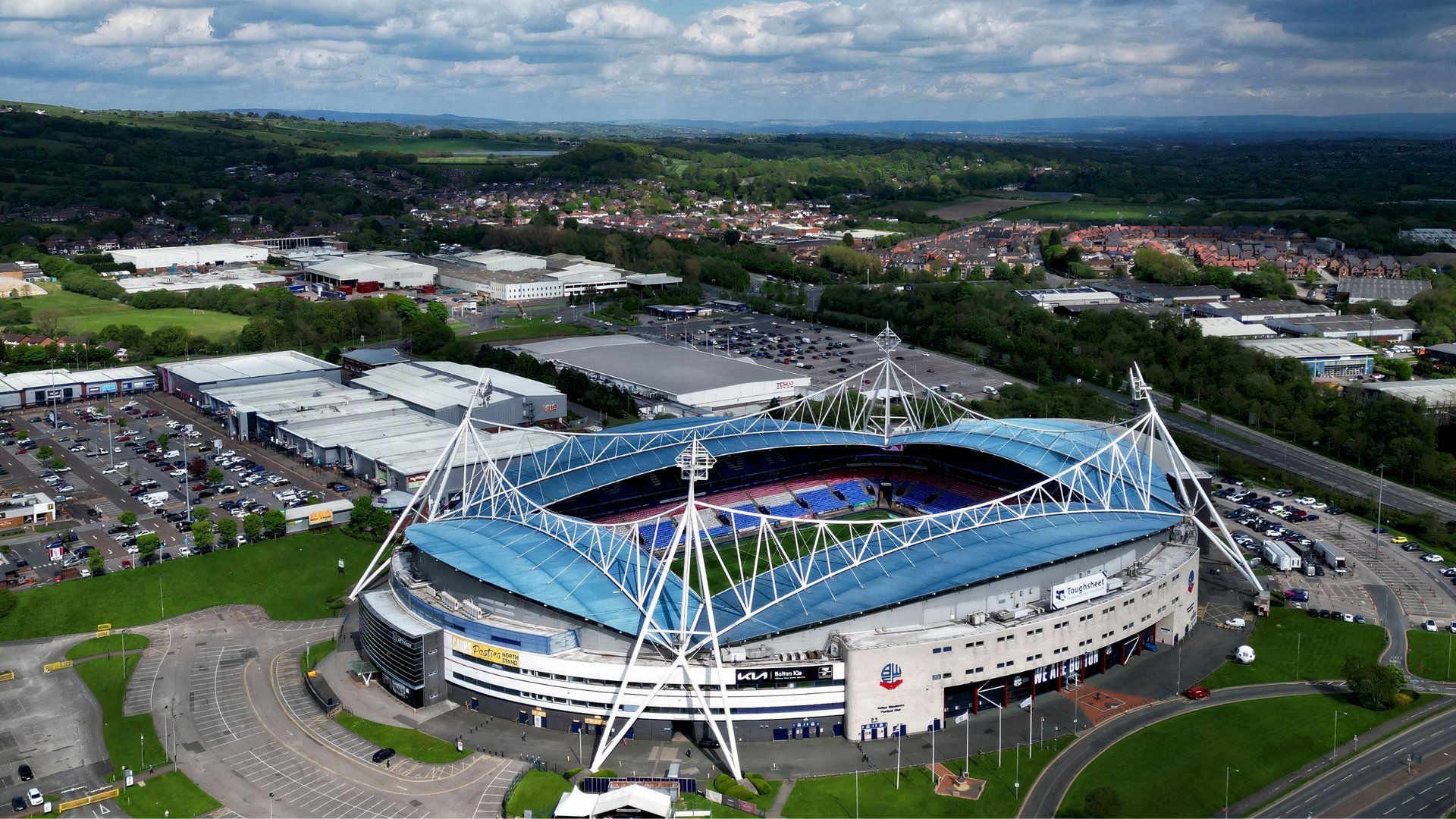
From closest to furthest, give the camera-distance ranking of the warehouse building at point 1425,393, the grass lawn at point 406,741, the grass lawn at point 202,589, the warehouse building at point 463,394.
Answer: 1. the grass lawn at point 406,741
2. the grass lawn at point 202,589
3. the warehouse building at point 463,394
4. the warehouse building at point 1425,393

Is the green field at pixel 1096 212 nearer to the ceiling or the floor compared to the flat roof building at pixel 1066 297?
nearer to the ceiling

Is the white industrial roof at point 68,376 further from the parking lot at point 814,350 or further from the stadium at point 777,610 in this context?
the stadium at point 777,610

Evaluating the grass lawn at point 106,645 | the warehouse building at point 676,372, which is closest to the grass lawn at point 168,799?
the grass lawn at point 106,645

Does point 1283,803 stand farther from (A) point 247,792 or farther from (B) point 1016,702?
(A) point 247,792

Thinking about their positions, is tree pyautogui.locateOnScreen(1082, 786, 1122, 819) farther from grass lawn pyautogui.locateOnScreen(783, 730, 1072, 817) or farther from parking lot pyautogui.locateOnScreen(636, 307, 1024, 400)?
parking lot pyautogui.locateOnScreen(636, 307, 1024, 400)

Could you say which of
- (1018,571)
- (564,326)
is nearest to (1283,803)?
(1018,571)

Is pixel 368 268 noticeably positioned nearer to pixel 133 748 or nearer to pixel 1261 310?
pixel 1261 310

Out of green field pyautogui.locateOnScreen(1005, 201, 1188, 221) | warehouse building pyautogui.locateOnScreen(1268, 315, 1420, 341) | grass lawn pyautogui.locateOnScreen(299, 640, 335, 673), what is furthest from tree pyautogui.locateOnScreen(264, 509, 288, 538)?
green field pyautogui.locateOnScreen(1005, 201, 1188, 221)
